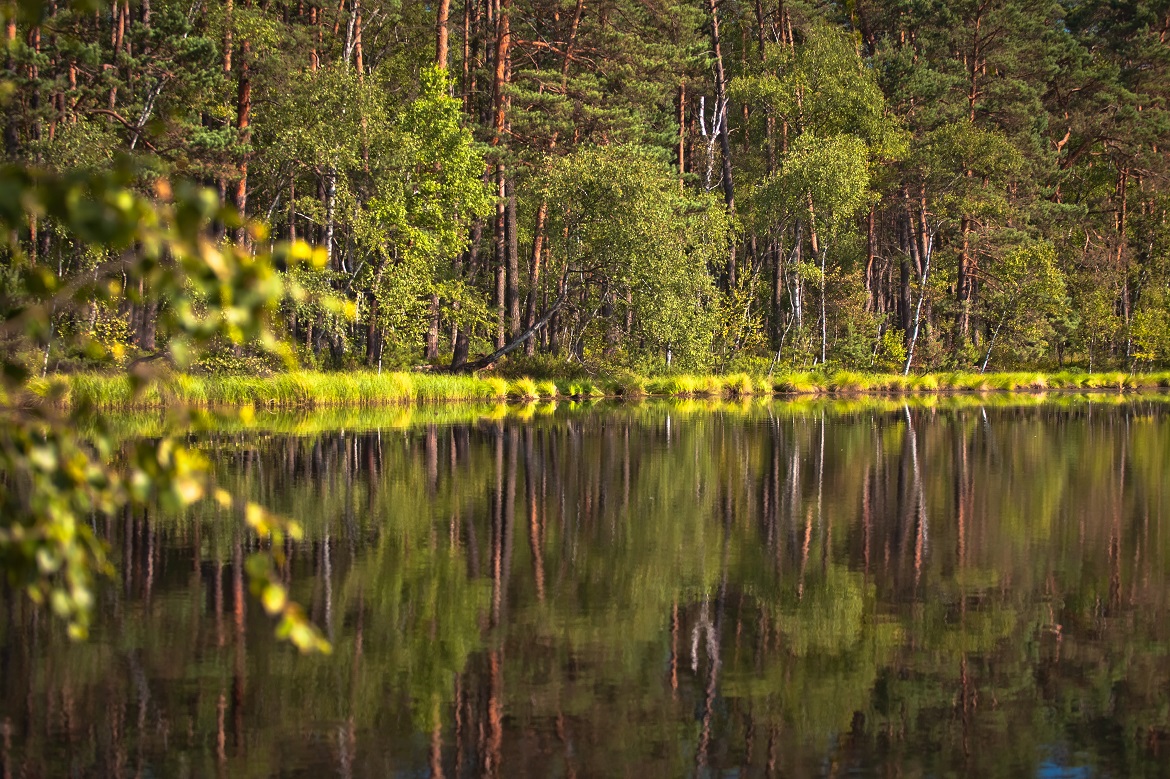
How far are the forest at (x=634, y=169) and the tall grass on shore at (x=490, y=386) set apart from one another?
0.97 m

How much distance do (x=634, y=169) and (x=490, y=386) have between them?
9.58 meters

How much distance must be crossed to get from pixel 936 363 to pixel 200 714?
175 feet

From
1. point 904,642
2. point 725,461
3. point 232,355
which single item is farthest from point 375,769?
point 232,355

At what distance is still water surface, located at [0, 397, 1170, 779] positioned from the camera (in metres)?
7.43

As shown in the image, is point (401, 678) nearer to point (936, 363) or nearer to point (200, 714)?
point (200, 714)

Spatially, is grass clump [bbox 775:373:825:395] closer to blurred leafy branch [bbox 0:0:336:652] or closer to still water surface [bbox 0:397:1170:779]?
still water surface [bbox 0:397:1170:779]

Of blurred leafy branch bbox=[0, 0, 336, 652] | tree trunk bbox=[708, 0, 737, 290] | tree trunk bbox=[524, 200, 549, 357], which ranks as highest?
tree trunk bbox=[708, 0, 737, 290]

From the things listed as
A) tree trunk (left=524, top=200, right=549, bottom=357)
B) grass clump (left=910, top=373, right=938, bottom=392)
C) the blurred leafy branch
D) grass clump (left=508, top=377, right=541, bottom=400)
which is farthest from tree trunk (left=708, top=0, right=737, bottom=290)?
the blurred leafy branch

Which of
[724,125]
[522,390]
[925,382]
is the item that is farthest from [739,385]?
A: [724,125]

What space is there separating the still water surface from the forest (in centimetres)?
1703

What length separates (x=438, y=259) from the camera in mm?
45969

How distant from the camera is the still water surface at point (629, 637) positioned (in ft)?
24.4

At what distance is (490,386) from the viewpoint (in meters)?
43.4

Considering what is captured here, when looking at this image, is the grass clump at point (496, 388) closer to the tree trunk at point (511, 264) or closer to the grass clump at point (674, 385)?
the tree trunk at point (511, 264)
